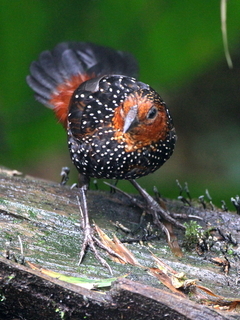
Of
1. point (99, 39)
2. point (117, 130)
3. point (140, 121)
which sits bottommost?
point (117, 130)

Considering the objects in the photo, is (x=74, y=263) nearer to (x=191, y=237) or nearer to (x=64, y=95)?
(x=191, y=237)

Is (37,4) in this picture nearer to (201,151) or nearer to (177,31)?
(177,31)

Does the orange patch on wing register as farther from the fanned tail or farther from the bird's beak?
the bird's beak

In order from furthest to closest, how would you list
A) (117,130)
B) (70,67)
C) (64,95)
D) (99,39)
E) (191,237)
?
(99,39), (70,67), (64,95), (117,130), (191,237)

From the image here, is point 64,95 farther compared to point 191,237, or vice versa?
point 64,95

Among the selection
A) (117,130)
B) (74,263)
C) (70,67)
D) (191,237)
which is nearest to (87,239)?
(74,263)
